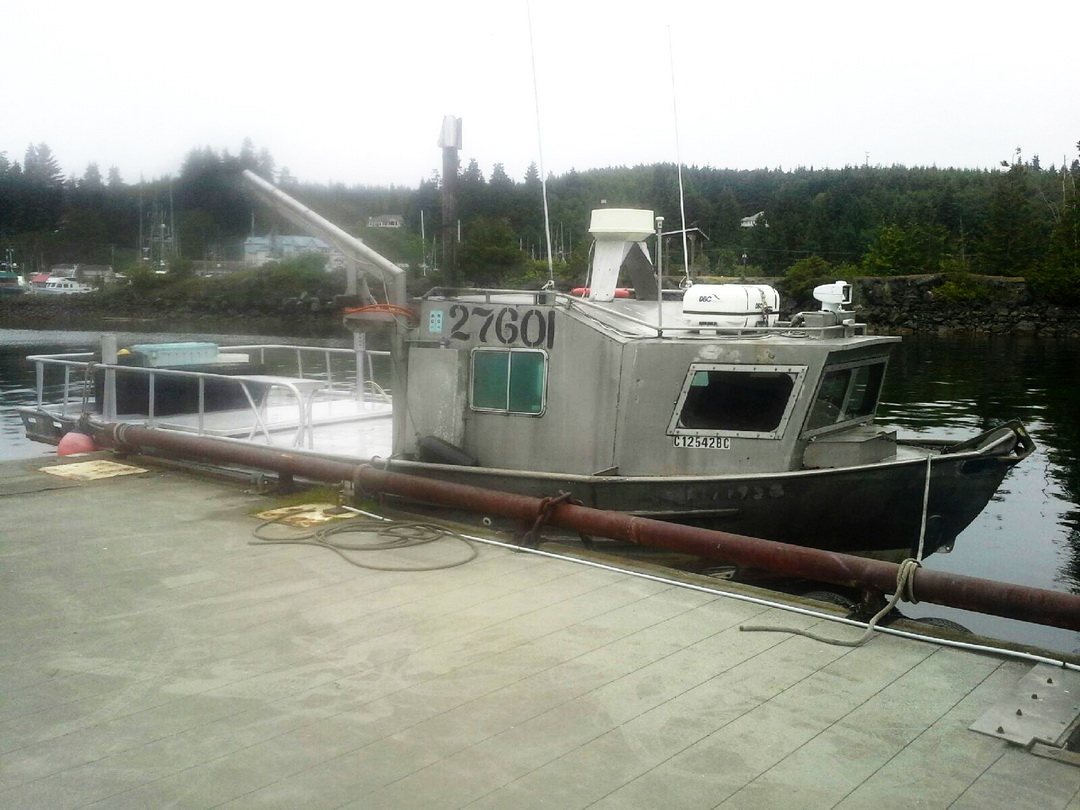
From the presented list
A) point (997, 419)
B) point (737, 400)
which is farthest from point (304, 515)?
point (997, 419)

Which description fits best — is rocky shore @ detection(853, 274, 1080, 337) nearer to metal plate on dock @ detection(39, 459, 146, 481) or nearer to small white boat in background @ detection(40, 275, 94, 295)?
small white boat in background @ detection(40, 275, 94, 295)

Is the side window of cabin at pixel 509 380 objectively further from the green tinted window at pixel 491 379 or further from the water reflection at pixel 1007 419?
the water reflection at pixel 1007 419

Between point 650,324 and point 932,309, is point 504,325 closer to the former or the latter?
point 650,324

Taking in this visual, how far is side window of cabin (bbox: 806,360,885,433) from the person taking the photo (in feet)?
27.6

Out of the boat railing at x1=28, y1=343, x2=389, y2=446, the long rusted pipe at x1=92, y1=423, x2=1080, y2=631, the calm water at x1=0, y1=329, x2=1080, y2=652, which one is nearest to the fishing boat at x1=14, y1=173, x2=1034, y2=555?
the calm water at x1=0, y1=329, x2=1080, y2=652


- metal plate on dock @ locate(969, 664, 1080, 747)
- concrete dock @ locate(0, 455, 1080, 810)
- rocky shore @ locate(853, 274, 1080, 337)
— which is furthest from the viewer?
rocky shore @ locate(853, 274, 1080, 337)

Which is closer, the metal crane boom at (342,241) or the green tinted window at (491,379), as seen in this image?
the green tinted window at (491,379)

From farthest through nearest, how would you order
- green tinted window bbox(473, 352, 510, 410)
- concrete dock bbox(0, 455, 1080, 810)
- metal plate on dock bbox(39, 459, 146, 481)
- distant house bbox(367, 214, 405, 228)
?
distant house bbox(367, 214, 405, 228), metal plate on dock bbox(39, 459, 146, 481), green tinted window bbox(473, 352, 510, 410), concrete dock bbox(0, 455, 1080, 810)

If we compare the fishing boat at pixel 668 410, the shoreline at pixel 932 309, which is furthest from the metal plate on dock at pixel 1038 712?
the shoreline at pixel 932 309

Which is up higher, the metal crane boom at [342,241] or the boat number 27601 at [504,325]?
the metal crane boom at [342,241]

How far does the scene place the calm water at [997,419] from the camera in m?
13.2

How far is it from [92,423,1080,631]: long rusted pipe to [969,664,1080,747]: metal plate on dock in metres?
0.31

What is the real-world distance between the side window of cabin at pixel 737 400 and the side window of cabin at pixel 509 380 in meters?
1.25

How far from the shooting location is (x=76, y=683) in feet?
15.6
